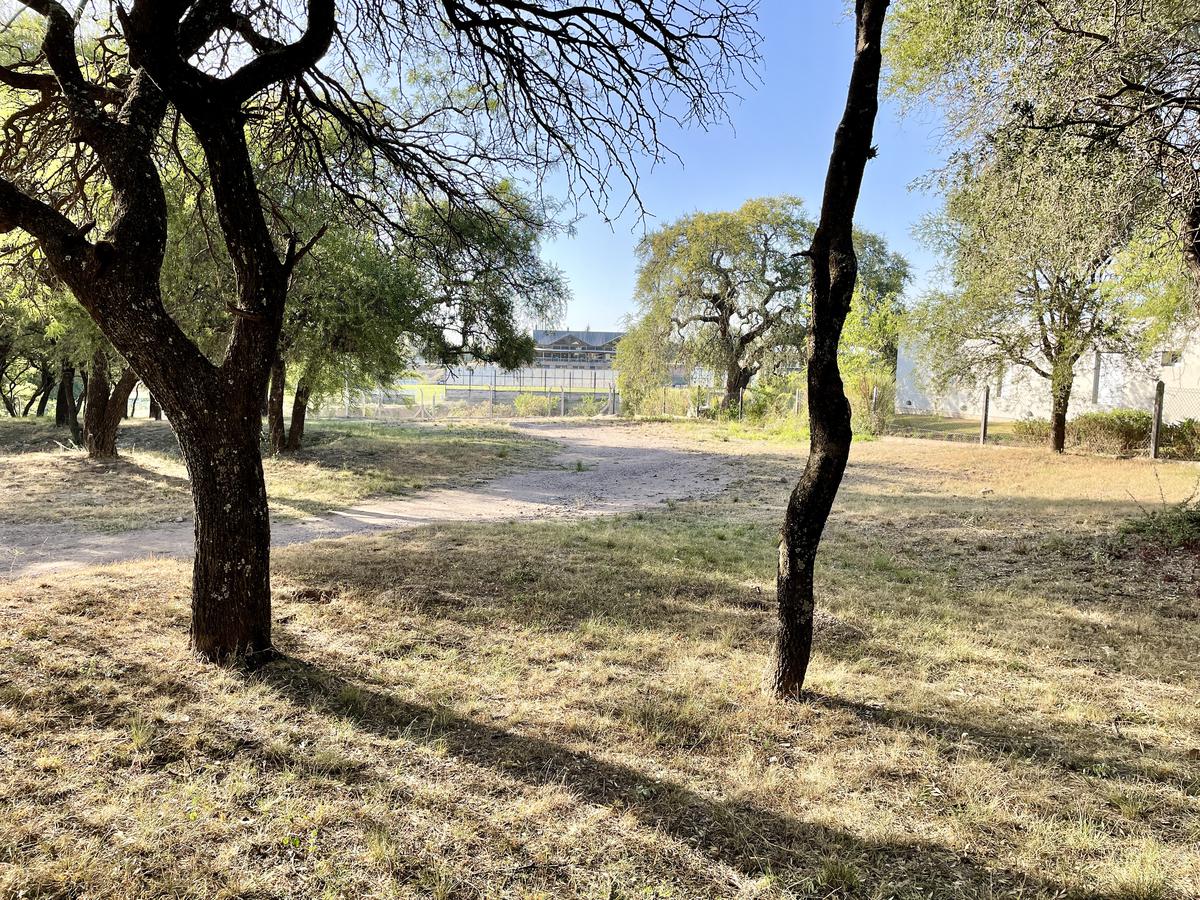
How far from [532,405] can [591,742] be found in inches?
1318

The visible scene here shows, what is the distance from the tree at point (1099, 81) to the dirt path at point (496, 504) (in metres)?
6.85

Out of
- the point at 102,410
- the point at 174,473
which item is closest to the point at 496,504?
the point at 174,473

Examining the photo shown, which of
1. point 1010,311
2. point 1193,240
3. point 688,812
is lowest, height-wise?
point 688,812

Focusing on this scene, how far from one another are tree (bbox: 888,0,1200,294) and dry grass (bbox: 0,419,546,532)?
949 cm

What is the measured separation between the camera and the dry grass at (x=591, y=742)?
94.3 inches

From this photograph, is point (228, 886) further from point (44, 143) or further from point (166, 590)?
point (44, 143)

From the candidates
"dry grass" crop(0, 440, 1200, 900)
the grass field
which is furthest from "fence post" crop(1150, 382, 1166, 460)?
"dry grass" crop(0, 440, 1200, 900)

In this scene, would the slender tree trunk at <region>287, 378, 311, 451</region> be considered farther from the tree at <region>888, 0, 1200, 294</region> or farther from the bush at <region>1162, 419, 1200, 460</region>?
the bush at <region>1162, 419, 1200, 460</region>

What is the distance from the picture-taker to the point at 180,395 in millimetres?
3742

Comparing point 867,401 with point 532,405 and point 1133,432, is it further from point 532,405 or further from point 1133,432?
point 532,405

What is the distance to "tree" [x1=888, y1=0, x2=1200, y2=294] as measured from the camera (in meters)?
5.50

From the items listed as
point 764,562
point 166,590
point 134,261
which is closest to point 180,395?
point 134,261

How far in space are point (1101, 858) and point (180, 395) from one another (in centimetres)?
467

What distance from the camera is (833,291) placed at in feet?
11.2
